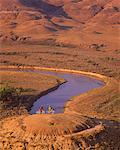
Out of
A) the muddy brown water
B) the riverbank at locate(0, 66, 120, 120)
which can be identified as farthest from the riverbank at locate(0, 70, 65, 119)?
the riverbank at locate(0, 66, 120, 120)

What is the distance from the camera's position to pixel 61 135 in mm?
14422

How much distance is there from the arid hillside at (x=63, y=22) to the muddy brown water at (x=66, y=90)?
68.5ft

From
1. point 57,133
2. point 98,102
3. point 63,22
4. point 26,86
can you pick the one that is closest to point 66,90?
point 26,86

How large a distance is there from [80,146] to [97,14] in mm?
80450

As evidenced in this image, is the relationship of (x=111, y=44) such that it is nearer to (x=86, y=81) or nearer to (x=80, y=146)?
(x=86, y=81)

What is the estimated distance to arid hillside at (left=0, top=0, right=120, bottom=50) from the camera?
67312mm

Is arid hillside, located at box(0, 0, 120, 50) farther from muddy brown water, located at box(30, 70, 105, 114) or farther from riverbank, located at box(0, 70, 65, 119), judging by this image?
riverbank, located at box(0, 70, 65, 119)

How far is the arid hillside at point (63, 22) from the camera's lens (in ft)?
221

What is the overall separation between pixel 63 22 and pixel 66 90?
55632mm

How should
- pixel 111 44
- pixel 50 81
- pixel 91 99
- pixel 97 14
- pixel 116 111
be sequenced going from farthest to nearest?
pixel 97 14 < pixel 111 44 < pixel 50 81 < pixel 91 99 < pixel 116 111

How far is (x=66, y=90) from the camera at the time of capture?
33.8 m

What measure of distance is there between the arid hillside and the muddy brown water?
68.5 ft

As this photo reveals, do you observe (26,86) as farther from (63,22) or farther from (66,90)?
(63,22)

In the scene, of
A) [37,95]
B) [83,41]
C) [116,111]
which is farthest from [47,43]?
[116,111]
